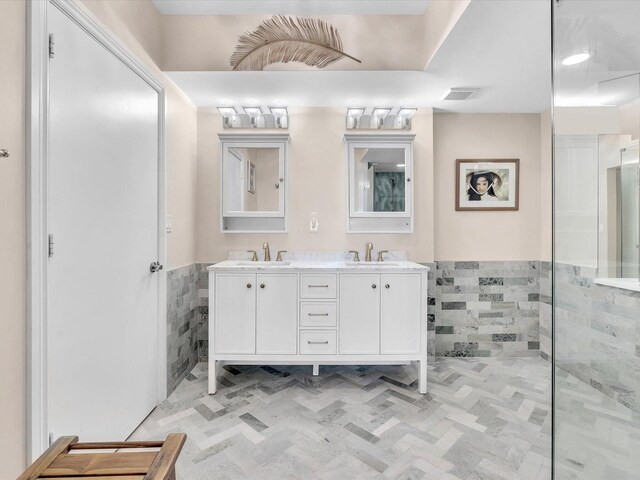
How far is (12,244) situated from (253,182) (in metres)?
1.82

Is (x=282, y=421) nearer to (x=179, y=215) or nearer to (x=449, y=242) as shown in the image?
(x=179, y=215)

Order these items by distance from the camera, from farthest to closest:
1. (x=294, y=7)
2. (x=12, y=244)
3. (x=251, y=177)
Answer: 1. (x=251, y=177)
2. (x=294, y=7)
3. (x=12, y=244)

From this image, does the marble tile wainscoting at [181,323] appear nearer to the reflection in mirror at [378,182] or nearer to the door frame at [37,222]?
the door frame at [37,222]

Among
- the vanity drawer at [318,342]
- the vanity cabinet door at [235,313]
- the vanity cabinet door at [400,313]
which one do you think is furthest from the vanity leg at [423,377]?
the vanity cabinet door at [235,313]

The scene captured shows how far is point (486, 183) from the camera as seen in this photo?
2.92 metres

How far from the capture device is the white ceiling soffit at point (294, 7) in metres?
2.05

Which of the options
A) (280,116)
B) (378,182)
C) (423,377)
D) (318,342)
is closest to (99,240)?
(318,342)

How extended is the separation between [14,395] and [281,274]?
57.7 inches

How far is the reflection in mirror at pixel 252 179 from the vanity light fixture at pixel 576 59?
200cm

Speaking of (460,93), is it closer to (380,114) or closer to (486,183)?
(380,114)

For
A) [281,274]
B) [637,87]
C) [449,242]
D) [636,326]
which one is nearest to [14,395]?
[281,274]

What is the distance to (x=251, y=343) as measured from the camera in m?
2.30

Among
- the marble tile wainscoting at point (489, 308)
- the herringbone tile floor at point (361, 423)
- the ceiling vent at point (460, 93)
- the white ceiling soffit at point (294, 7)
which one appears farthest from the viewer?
the marble tile wainscoting at point (489, 308)

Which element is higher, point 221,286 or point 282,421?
point 221,286
